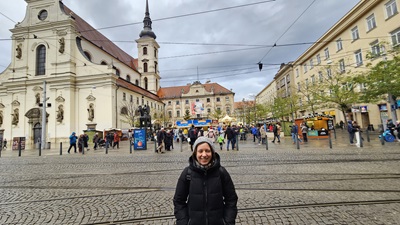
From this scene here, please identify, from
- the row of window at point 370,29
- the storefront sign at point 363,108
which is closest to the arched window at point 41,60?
the row of window at point 370,29

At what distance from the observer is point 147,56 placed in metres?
60.4

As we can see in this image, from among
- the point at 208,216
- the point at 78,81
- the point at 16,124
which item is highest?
the point at 78,81

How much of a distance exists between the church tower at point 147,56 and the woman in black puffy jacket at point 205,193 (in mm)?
61320

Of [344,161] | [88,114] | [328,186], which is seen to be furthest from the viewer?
[88,114]

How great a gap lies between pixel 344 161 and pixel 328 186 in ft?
13.9

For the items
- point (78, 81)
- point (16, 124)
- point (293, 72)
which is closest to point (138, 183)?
point (78, 81)

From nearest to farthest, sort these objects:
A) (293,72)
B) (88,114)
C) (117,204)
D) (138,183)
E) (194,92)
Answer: (117,204) < (138,183) < (88,114) < (293,72) < (194,92)

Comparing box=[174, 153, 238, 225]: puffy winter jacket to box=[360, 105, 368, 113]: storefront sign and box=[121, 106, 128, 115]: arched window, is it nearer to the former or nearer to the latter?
box=[360, 105, 368, 113]: storefront sign

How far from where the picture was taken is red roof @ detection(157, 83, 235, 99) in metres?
72.4

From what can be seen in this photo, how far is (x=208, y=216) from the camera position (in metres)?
2.04

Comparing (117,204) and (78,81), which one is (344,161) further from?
(78,81)

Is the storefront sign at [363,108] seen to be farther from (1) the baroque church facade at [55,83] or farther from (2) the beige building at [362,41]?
(1) the baroque church facade at [55,83]

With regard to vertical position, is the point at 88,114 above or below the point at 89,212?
above

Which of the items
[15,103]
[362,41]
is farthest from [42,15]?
[362,41]
